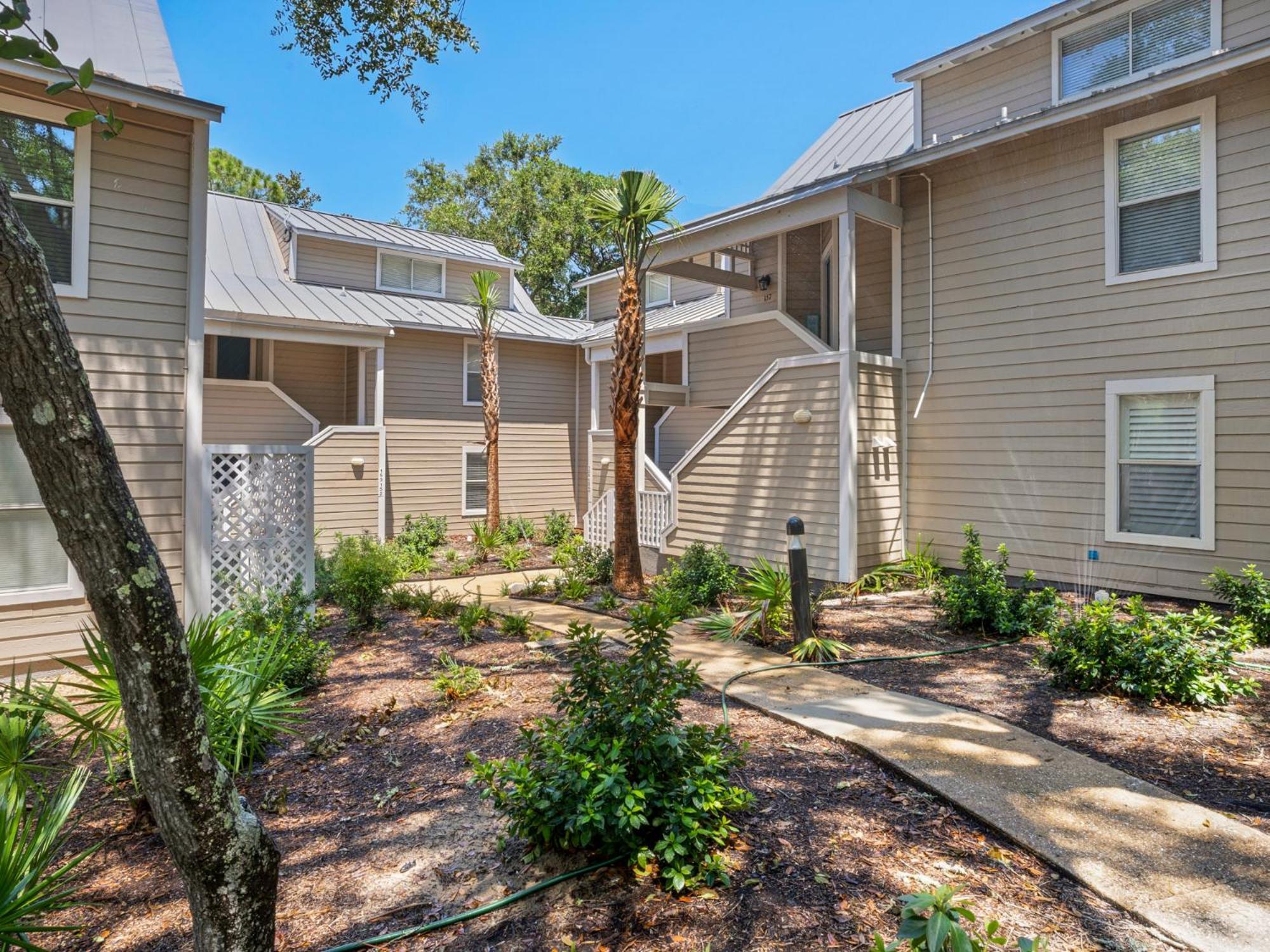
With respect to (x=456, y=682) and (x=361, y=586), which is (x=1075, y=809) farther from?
(x=361, y=586)

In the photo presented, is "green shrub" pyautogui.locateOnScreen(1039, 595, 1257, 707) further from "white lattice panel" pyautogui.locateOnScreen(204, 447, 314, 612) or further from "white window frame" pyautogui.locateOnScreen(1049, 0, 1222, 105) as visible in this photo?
"white lattice panel" pyautogui.locateOnScreen(204, 447, 314, 612)

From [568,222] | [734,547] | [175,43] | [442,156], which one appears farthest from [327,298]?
[442,156]

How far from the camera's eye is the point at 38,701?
3.57 m

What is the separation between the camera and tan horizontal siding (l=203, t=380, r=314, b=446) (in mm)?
12953

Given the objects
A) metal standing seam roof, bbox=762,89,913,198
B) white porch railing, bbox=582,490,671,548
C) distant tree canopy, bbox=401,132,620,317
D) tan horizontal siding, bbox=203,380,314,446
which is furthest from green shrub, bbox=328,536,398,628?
distant tree canopy, bbox=401,132,620,317

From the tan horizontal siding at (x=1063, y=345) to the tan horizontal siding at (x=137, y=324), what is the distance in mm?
8134

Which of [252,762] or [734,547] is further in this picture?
[734,547]

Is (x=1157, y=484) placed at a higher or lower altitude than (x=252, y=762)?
higher

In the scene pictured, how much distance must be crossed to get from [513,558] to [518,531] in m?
2.91

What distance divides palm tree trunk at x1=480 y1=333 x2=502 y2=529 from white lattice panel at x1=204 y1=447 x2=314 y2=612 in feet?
21.3

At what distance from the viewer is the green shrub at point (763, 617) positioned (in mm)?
6570

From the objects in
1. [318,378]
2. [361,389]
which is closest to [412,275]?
[318,378]

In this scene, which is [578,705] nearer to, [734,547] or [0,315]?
[0,315]

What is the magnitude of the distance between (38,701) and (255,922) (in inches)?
90.8
